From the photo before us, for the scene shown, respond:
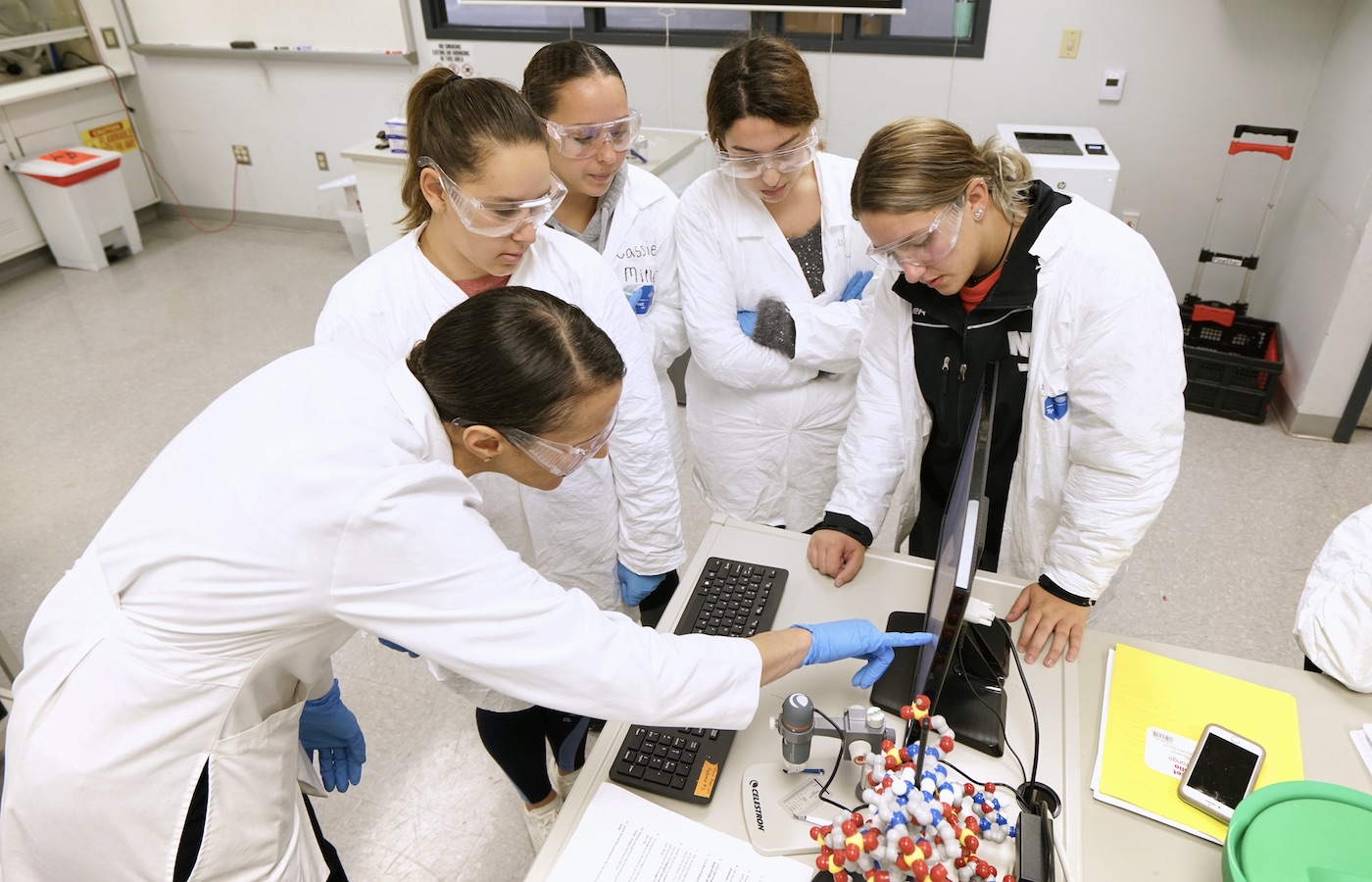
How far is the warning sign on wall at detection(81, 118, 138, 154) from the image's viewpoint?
4863 mm

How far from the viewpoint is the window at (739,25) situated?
349cm

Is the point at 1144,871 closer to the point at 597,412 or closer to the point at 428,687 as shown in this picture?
the point at 597,412

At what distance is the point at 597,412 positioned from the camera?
1.08 metres

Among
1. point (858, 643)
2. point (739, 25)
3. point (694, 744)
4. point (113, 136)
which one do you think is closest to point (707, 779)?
point (694, 744)

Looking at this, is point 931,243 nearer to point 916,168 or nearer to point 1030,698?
point 916,168

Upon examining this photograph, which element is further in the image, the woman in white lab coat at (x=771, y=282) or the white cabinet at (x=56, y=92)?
the white cabinet at (x=56, y=92)

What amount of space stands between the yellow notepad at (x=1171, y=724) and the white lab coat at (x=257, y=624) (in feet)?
1.66

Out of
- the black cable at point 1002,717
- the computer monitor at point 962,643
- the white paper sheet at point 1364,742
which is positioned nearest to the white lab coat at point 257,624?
the computer monitor at point 962,643

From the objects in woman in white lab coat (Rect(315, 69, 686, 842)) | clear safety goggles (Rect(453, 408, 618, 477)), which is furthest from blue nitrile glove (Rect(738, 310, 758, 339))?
clear safety goggles (Rect(453, 408, 618, 477))

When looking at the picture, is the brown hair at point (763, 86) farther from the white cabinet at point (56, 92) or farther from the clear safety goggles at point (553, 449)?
the white cabinet at point (56, 92)

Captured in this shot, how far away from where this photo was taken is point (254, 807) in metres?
1.04

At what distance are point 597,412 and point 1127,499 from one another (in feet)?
2.59

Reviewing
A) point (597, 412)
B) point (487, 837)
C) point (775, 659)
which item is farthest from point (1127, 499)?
point (487, 837)

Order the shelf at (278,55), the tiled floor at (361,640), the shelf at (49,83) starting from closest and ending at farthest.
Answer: the tiled floor at (361,640)
the shelf at (49,83)
the shelf at (278,55)
